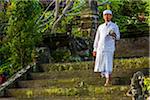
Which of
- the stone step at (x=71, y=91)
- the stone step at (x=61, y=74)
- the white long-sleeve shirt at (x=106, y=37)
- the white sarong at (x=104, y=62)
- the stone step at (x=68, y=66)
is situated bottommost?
the stone step at (x=71, y=91)

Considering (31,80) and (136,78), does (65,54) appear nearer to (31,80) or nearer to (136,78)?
(31,80)

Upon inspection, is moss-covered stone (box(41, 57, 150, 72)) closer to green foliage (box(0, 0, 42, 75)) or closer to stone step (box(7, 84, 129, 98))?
green foliage (box(0, 0, 42, 75))

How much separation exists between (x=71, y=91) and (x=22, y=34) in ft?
8.22

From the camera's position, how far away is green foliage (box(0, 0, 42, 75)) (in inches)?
404

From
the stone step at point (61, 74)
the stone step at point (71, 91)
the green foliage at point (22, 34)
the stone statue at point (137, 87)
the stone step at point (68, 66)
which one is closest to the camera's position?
the stone statue at point (137, 87)

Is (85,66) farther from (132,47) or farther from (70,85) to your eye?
(132,47)

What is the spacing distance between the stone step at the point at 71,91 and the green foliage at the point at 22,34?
4.76 ft

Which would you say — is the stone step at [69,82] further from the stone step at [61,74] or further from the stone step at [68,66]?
the stone step at [68,66]

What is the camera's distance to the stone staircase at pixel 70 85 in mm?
8211

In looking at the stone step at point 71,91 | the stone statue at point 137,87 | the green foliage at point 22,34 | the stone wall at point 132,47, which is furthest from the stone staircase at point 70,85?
the stone wall at point 132,47

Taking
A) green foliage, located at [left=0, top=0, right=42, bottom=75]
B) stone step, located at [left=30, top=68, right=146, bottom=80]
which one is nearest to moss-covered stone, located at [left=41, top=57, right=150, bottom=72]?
stone step, located at [left=30, top=68, right=146, bottom=80]

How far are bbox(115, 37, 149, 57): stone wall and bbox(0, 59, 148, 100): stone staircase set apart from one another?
237cm

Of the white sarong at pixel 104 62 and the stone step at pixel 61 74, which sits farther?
the stone step at pixel 61 74

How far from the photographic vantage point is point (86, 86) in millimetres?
8617
